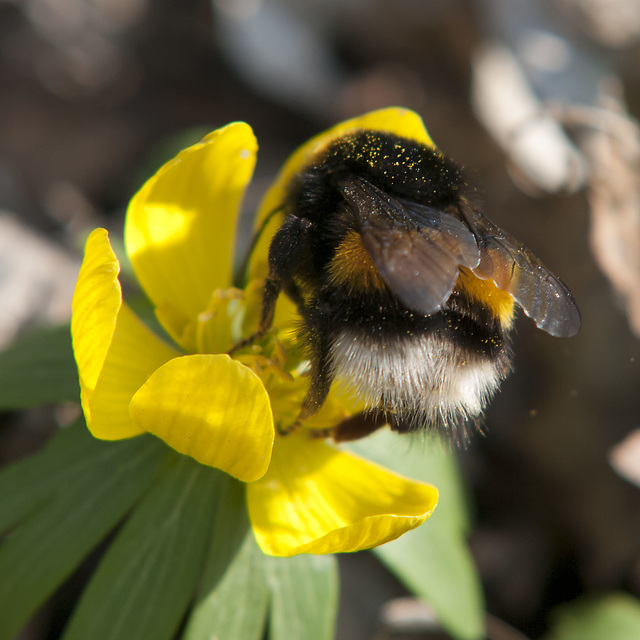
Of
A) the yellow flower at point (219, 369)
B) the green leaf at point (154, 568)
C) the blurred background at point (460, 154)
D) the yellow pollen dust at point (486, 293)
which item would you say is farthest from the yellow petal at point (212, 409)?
the blurred background at point (460, 154)

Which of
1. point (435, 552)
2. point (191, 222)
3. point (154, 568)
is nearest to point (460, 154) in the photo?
point (191, 222)

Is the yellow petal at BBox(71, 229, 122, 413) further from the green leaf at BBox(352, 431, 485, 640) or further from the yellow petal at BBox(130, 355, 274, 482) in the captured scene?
the green leaf at BBox(352, 431, 485, 640)

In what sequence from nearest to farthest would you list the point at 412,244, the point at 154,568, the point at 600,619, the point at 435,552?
the point at 412,244 → the point at 154,568 → the point at 435,552 → the point at 600,619

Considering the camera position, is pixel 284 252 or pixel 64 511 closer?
pixel 284 252

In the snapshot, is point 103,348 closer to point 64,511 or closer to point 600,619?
point 64,511

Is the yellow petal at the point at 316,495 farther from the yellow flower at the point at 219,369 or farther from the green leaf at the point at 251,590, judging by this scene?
the green leaf at the point at 251,590

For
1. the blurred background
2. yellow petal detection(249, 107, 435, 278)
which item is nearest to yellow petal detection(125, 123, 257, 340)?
yellow petal detection(249, 107, 435, 278)

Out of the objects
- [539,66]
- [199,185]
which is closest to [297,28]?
[539,66]
